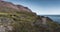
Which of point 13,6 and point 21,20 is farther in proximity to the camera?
point 13,6

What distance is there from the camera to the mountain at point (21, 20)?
4.11 m

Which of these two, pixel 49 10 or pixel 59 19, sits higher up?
pixel 49 10

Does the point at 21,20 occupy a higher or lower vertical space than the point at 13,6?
lower

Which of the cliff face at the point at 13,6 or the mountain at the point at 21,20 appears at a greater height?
the cliff face at the point at 13,6

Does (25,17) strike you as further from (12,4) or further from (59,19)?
(59,19)

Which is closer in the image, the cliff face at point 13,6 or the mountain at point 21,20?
the mountain at point 21,20

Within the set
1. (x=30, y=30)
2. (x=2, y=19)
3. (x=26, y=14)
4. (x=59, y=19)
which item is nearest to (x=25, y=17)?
(x=26, y=14)

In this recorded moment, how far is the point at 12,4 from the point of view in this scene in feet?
14.2

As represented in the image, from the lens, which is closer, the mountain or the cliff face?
the mountain

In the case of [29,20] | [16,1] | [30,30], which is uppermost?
[16,1]

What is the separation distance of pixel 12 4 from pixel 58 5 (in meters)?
1.45

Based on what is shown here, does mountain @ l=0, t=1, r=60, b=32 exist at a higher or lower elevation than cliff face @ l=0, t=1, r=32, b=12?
lower

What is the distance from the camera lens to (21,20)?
13.8ft

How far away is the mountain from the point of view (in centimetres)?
411
